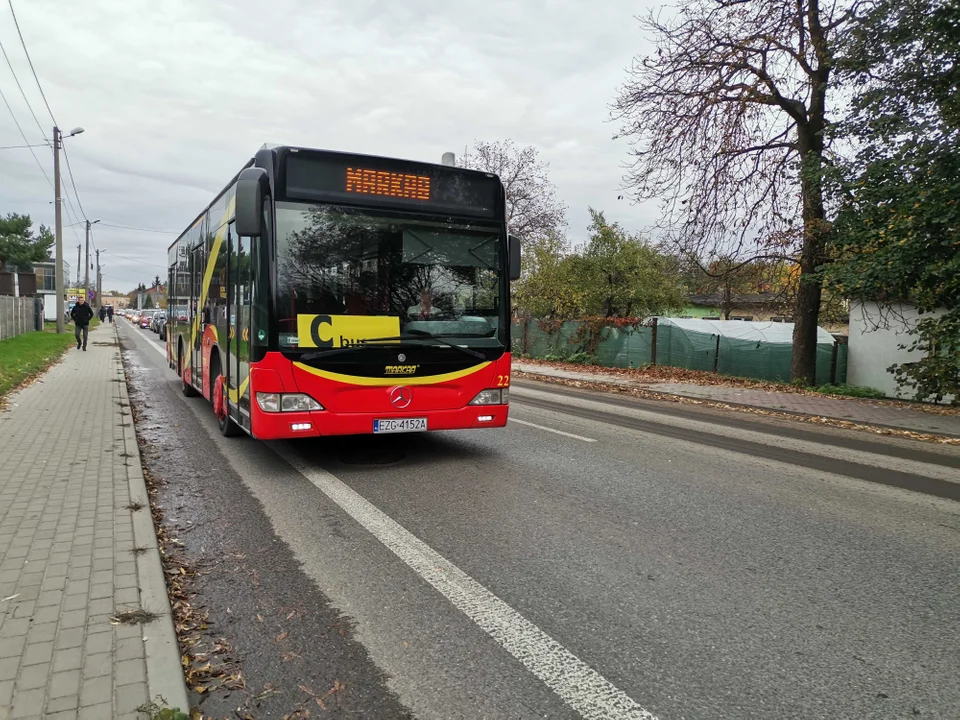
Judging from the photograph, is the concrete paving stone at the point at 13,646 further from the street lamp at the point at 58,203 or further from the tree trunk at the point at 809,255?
the street lamp at the point at 58,203

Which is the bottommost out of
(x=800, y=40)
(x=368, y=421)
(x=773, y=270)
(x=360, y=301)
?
(x=368, y=421)

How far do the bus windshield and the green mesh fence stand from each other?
13.5 m

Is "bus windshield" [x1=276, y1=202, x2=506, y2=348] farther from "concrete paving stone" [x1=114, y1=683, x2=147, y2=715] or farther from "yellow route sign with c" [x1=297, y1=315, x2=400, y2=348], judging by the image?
"concrete paving stone" [x1=114, y1=683, x2=147, y2=715]

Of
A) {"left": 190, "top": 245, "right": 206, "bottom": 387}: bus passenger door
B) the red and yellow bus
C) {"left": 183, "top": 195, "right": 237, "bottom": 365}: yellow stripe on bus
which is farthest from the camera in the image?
{"left": 190, "top": 245, "right": 206, "bottom": 387}: bus passenger door

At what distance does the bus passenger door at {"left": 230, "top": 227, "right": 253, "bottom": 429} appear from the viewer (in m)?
6.41

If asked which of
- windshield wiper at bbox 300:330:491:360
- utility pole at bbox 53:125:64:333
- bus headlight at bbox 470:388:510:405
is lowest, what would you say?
bus headlight at bbox 470:388:510:405

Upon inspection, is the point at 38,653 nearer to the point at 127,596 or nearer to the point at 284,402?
the point at 127,596

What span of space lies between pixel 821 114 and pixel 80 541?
54.1 ft

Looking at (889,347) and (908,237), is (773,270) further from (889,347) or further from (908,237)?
(908,237)

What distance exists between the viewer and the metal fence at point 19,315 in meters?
25.2

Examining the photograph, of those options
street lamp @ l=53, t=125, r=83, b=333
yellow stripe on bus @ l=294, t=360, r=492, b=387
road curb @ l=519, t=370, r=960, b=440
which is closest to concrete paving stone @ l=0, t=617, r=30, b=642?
yellow stripe on bus @ l=294, t=360, r=492, b=387

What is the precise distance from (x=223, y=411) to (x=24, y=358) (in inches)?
494

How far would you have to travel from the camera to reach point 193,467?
674cm

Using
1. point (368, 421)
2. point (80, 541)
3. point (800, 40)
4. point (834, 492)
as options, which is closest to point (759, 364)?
point (800, 40)
